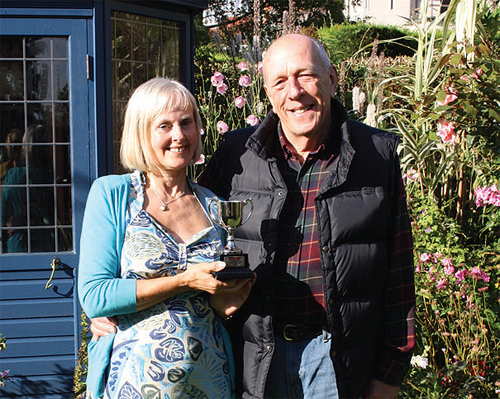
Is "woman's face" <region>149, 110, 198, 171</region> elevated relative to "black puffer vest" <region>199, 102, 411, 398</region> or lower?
elevated

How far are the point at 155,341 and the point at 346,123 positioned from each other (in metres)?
1.00

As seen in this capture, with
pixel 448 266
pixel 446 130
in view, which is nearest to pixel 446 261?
pixel 448 266

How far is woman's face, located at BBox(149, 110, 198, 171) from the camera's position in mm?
2016

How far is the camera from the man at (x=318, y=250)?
2.04m

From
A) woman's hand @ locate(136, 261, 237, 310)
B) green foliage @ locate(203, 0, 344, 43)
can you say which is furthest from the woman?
green foliage @ locate(203, 0, 344, 43)

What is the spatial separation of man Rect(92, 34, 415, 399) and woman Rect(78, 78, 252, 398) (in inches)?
5.2

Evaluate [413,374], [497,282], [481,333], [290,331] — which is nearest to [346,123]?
[290,331]

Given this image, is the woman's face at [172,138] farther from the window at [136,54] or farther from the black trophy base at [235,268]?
the window at [136,54]

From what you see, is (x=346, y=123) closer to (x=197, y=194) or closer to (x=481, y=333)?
(x=197, y=194)

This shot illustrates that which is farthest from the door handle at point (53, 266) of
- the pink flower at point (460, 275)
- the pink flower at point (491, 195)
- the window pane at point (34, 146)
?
the pink flower at point (491, 195)

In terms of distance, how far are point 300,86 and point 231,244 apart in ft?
1.96

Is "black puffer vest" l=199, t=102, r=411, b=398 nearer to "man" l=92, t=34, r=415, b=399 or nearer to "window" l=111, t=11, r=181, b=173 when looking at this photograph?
"man" l=92, t=34, r=415, b=399

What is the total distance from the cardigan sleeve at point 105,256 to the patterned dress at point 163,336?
3 centimetres

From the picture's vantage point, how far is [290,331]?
2.05 metres
